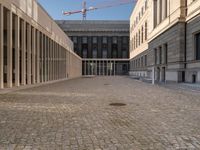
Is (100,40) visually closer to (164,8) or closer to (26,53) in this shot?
(164,8)

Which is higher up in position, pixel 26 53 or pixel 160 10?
pixel 160 10

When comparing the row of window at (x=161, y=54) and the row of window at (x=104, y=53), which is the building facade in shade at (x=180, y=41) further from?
the row of window at (x=104, y=53)

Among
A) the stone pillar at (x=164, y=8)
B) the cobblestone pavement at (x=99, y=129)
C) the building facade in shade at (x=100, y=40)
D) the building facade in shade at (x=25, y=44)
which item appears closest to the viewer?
the cobblestone pavement at (x=99, y=129)

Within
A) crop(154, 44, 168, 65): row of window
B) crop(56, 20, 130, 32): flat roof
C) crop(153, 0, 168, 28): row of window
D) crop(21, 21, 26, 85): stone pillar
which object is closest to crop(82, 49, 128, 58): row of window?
crop(56, 20, 130, 32): flat roof

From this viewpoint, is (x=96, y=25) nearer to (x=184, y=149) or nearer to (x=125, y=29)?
(x=125, y=29)

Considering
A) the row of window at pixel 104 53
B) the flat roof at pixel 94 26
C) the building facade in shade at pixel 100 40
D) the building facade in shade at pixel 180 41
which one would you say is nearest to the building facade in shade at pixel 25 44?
the building facade in shade at pixel 180 41

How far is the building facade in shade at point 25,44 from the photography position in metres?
16.9

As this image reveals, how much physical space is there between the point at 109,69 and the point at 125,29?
50.2 ft

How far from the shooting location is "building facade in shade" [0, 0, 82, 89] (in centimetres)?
1692

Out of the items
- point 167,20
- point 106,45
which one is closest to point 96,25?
point 106,45

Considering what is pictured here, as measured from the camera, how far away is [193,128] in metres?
6.20

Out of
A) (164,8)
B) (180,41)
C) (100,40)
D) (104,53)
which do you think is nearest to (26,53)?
(180,41)

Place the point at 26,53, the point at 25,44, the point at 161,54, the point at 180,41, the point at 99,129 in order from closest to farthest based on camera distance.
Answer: the point at 99,129 → the point at 25,44 → the point at 26,53 → the point at 180,41 → the point at 161,54

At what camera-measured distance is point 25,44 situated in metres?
20.7
